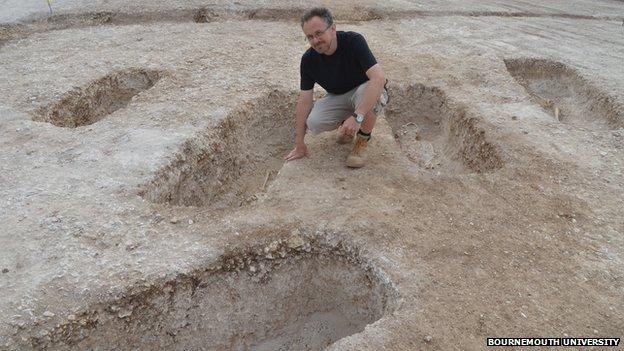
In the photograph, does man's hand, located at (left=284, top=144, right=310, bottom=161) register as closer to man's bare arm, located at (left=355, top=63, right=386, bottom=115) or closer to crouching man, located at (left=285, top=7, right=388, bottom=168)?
crouching man, located at (left=285, top=7, right=388, bottom=168)

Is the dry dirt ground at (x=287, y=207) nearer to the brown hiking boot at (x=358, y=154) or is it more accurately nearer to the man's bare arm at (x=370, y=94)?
the brown hiking boot at (x=358, y=154)

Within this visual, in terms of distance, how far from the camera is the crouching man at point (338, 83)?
4613 mm

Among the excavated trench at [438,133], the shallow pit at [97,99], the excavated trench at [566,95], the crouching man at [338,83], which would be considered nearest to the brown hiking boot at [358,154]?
the crouching man at [338,83]

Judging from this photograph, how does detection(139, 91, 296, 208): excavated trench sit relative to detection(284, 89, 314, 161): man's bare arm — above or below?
below

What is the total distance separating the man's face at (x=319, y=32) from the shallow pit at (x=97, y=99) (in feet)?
12.8

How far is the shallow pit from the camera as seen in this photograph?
6648mm

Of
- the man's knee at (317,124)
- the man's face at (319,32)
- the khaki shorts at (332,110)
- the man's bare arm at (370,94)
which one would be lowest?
the man's knee at (317,124)

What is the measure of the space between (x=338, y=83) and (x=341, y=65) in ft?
0.86

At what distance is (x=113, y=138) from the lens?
226 inches

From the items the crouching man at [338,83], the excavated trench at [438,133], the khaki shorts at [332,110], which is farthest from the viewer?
the excavated trench at [438,133]

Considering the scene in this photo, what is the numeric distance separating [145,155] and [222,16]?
6391 mm

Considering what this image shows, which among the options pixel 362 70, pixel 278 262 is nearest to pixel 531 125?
pixel 362 70

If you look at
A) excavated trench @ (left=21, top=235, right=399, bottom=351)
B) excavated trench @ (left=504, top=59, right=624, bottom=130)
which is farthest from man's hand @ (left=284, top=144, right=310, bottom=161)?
excavated trench @ (left=504, top=59, right=624, bottom=130)

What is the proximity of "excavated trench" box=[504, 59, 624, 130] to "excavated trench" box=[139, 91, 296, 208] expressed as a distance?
4.17 meters
